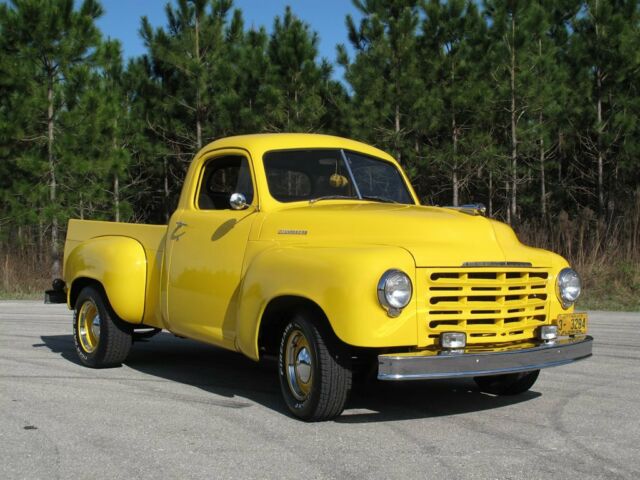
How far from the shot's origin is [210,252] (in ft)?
20.8

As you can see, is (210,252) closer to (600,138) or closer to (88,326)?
(88,326)

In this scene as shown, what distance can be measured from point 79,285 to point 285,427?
11.7 ft

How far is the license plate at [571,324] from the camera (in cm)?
560

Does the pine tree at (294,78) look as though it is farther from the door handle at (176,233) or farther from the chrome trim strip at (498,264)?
the chrome trim strip at (498,264)

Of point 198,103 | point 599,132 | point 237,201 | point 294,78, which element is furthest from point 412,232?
point 599,132

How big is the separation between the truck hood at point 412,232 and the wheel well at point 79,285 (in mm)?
2392

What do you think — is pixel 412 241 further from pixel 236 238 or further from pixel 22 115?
pixel 22 115

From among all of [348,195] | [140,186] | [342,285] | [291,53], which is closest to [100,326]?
[348,195]

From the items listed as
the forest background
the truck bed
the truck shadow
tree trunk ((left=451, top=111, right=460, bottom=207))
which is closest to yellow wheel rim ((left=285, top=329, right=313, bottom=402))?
the truck shadow

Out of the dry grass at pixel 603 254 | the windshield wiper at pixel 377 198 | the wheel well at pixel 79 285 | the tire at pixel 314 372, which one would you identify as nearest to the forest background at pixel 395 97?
the dry grass at pixel 603 254

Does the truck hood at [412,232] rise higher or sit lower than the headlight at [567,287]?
higher

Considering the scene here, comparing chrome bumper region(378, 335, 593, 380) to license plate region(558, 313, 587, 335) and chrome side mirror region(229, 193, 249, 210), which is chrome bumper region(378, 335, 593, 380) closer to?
license plate region(558, 313, 587, 335)

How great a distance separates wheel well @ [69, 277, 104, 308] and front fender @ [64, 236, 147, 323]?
7.6 inches

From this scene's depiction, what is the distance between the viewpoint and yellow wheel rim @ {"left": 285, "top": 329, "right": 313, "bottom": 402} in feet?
17.4
